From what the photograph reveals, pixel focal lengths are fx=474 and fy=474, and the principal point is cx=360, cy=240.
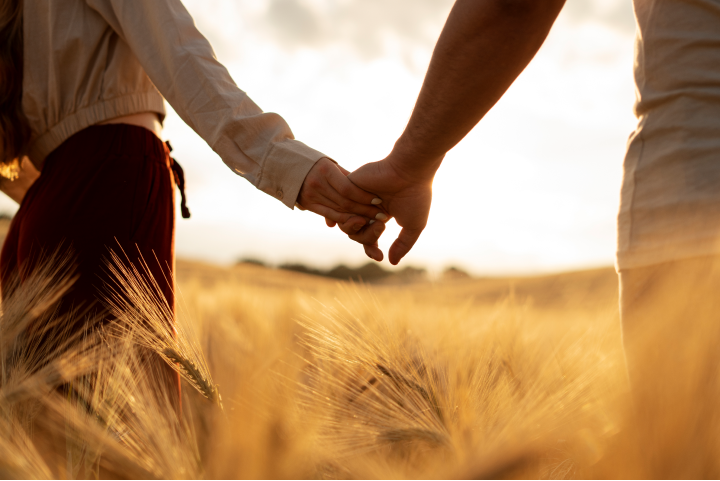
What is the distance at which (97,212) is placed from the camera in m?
1.14

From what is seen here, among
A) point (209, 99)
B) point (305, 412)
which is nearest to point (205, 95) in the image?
point (209, 99)

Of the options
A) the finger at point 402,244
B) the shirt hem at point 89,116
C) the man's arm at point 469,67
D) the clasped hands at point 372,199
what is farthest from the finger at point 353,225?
the shirt hem at point 89,116

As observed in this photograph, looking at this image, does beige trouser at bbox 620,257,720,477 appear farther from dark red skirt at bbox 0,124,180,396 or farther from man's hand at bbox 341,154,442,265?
dark red skirt at bbox 0,124,180,396

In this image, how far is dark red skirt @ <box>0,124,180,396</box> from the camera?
3.69ft

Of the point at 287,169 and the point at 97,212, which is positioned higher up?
the point at 287,169

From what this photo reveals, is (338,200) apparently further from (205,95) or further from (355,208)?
(205,95)

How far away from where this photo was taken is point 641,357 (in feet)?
2.21

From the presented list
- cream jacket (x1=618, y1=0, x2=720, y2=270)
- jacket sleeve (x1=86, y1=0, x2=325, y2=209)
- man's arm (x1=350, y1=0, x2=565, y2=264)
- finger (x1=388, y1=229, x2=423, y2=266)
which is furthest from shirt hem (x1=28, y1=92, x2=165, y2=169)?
cream jacket (x1=618, y1=0, x2=720, y2=270)

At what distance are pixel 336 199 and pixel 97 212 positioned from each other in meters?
0.66

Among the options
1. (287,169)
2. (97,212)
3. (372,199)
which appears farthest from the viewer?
(372,199)

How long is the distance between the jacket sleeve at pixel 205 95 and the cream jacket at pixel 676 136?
2.85 ft

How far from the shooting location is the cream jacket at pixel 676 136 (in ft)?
2.37

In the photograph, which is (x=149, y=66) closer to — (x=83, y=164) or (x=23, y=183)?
(x=83, y=164)

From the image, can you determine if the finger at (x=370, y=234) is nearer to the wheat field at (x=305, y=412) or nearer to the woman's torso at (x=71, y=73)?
the wheat field at (x=305, y=412)
